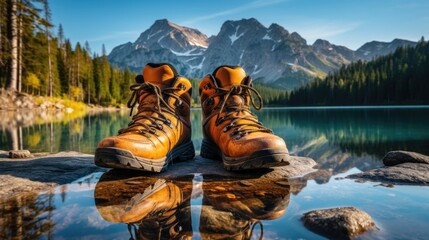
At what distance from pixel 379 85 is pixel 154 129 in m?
97.1

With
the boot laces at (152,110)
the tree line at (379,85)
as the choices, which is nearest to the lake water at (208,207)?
the boot laces at (152,110)

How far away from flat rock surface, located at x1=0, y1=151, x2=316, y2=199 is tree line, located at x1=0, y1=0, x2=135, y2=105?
65.4ft

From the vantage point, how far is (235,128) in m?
2.71

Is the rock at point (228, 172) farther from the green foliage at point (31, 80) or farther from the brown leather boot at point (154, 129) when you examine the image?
the green foliage at point (31, 80)

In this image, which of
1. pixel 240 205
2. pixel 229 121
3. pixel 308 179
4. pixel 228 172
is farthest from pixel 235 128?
pixel 240 205

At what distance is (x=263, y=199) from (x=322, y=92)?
10795 cm

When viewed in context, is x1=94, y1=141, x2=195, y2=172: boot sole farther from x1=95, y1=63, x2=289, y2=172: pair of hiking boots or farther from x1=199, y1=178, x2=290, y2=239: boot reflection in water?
x1=199, y1=178, x2=290, y2=239: boot reflection in water

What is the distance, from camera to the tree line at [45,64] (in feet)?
70.0

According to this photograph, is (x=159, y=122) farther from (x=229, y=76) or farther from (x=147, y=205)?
(x=147, y=205)

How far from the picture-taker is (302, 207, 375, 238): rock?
116 centimetres

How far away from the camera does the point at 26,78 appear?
3506cm

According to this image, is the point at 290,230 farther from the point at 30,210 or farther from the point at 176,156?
the point at 176,156

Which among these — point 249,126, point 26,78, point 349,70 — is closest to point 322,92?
point 349,70

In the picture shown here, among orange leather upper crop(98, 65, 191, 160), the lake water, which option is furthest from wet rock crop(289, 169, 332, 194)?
orange leather upper crop(98, 65, 191, 160)
